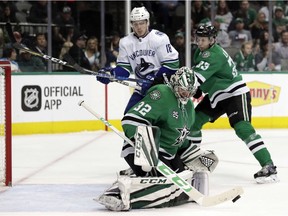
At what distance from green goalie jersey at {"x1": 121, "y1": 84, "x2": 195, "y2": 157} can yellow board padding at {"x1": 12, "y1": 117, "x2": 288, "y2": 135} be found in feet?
13.3

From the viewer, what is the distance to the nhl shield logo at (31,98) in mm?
8139

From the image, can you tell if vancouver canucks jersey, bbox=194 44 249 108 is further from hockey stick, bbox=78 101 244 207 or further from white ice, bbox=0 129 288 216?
hockey stick, bbox=78 101 244 207

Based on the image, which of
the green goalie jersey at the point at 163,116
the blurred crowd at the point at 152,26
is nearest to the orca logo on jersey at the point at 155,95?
the green goalie jersey at the point at 163,116

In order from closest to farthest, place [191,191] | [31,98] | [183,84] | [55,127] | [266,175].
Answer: [191,191] → [183,84] → [266,175] → [31,98] → [55,127]

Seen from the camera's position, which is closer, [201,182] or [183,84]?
[183,84]

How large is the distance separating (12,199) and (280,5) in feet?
20.0

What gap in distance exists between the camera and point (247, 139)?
5.21 meters

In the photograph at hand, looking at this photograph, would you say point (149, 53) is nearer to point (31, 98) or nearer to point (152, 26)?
point (31, 98)

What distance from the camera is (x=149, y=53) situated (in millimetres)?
5164

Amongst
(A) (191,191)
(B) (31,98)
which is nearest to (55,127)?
(B) (31,98)

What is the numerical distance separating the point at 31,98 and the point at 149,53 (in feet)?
10.5

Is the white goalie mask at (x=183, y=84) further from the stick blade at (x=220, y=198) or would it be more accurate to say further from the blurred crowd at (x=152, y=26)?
the blurred crowd at (x=152, y=26)

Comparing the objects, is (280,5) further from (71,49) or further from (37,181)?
(37,181)

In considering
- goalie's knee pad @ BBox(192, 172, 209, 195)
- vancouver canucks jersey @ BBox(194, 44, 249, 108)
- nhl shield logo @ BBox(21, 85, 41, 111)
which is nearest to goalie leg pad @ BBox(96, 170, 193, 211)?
goalie's knee pad @ BBox(192, 172, 209, 195)
